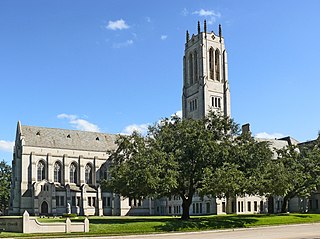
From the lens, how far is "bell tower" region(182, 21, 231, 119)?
98188 millimetres

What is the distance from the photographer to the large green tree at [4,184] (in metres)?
104

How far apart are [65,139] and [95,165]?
8.37 m

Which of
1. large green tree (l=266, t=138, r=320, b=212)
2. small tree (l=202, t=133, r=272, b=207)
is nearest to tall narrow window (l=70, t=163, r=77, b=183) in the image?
large green tree (l=266, t=138, r=320, b=212)

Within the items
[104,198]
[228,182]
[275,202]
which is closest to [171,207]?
[104,198]

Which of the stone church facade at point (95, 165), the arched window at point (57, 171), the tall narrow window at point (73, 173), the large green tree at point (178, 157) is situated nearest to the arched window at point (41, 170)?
the stone church facade at point (95, 165)

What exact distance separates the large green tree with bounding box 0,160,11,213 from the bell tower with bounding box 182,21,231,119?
43.3m

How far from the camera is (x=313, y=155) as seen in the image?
71.6m

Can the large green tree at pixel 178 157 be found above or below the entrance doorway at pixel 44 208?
above

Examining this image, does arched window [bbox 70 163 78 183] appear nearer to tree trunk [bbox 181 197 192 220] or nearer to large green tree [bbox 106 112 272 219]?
large green tree [bbox 106 112 272 219]

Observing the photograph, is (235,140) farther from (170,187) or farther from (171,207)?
(171,207)

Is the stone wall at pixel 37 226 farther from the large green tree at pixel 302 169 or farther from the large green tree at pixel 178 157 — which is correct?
the large green tree at pixel 302 169

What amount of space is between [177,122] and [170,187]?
9.58m

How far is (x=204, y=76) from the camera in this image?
98250 millimetres

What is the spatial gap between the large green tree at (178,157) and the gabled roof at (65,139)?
144ft
